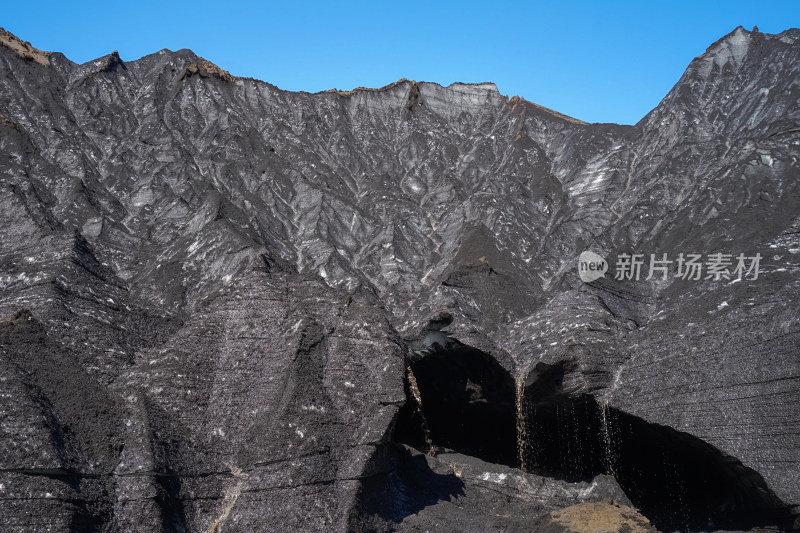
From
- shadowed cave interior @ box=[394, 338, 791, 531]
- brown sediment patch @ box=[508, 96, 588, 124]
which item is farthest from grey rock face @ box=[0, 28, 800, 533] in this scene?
brown sediment patch @ box=[508, 96, 588, 124]

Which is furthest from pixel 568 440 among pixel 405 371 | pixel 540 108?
pixel 540 108

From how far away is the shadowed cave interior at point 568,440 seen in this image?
15624 millimetres

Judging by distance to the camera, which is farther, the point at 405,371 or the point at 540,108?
the point at 540,108

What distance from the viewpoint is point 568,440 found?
19047mm

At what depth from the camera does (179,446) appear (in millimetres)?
13406

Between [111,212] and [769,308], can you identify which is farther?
[111,212]

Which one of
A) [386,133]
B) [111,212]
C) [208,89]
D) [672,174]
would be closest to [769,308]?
[672,174]

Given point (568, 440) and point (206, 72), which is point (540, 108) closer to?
point (206, 72)

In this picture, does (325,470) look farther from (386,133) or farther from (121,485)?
(386,133)

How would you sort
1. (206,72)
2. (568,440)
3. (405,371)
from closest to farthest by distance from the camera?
(405,371) → (568,440) → (206,72)

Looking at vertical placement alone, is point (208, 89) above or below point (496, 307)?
above

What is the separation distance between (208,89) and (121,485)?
51047 mm

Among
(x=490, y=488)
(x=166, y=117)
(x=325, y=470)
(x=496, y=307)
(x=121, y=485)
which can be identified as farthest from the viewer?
(x=166, y=117)

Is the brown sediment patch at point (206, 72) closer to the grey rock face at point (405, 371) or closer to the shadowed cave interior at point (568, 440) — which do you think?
the grey rock face at point (405, 371)
